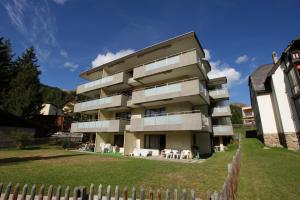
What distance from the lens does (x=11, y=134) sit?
84.6ft

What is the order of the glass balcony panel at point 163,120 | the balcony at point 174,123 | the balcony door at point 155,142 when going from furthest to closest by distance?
the balcony door at point 155,142
the glass balcony panel at point 163,120
the balcony at point 174,123

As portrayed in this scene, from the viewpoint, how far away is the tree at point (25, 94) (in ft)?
111

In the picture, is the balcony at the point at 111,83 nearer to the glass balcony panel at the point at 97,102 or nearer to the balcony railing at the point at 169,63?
the glass balcony panel at the point at 97,102

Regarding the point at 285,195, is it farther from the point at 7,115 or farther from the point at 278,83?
the point at 7,115

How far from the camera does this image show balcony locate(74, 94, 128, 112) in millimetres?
22922

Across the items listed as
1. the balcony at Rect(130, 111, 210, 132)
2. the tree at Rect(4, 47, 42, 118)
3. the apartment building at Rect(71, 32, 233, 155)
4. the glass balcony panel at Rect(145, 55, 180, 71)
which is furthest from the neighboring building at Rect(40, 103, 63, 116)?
the balcony at Rect(130, 111, 210, 132)

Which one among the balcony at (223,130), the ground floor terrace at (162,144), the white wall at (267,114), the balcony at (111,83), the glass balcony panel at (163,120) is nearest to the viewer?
the glass balcony panel at (163,120)

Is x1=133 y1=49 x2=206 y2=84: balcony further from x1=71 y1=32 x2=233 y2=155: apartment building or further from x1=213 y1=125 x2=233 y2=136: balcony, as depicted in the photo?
x1=213 y1=125 x2=233 y2=136: balcony

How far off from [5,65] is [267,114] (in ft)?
186

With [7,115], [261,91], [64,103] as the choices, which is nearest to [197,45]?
[261,91]

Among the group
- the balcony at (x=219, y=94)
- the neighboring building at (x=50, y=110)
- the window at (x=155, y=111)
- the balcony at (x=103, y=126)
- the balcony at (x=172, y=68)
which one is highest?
the neighboring building at (x=50, y=110)

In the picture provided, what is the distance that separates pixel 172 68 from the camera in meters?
19.2

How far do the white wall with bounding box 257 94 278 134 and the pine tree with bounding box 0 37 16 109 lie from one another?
49.6 meters

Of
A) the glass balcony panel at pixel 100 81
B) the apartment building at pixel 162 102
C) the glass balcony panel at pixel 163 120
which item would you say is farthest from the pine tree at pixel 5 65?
the glass balcony panel at pixel 163 120
